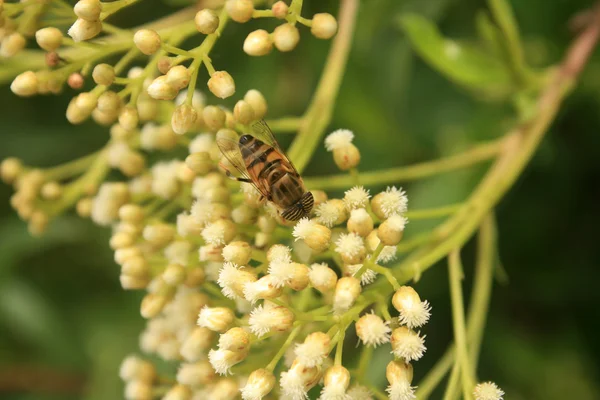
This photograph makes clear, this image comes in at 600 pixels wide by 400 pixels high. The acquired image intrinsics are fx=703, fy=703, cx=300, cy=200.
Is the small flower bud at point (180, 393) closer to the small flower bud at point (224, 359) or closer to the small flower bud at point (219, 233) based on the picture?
the small flower bud at point (224, 359)

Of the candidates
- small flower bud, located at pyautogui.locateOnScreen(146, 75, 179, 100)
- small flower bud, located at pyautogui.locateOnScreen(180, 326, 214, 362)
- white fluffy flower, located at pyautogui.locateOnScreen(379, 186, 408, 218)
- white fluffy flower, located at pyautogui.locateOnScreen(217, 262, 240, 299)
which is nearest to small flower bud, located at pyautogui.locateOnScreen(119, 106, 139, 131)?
small flower bud, located at pyautogui.locateOnScreen(146, 75, 179, 100)

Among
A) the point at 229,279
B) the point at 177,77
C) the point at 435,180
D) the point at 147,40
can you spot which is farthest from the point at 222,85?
the point at 435,180

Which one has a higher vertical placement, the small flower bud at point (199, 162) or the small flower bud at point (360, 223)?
the small flower bud at point (360, 223)

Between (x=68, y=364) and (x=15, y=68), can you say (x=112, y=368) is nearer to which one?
(x=68, y=364)

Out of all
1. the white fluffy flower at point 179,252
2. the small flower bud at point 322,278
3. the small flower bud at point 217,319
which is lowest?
the white fluffy flower at point 179,252

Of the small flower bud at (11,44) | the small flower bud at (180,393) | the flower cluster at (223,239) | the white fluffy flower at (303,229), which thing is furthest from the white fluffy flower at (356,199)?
the small flower bud at (11,44)

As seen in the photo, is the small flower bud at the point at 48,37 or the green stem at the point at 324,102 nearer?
the small flower bud at the point at 48,37

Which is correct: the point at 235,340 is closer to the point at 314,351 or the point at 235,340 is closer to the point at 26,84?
the point at 314,351

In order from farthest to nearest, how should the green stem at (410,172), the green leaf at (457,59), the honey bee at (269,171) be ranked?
1. the green leaf at (457,59)
2. the green stem at (410,172)
3. the honey bee at (269,171)
